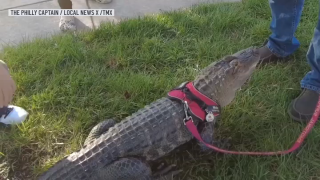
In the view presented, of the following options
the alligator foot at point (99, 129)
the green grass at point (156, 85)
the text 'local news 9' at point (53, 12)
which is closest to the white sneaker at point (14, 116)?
the green grass at point (156, 85)

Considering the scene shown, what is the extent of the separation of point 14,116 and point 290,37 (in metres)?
2.08

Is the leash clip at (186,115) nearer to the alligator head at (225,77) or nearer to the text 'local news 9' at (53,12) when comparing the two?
the alligator head at (225,77)

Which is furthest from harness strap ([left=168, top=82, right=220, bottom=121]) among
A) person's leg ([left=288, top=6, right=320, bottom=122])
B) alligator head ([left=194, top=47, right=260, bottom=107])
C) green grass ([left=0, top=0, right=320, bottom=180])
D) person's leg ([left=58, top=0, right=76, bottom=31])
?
person's leg ([left=58, top=0, right=76, bottom=31])

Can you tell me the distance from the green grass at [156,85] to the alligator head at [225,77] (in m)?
0.21

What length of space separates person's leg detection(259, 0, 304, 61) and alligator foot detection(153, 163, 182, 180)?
126cm

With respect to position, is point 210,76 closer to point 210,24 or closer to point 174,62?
point 174,62

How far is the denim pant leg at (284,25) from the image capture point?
283cm

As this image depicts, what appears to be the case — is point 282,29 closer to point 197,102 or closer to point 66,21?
point 197,102

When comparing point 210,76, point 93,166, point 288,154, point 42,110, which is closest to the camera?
point 93,166

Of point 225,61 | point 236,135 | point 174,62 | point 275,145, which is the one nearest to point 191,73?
point 174,62

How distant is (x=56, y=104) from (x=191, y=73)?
1040 millimetres

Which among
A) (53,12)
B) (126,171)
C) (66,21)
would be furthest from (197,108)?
(53,12)

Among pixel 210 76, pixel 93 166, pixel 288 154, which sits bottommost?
pixel 288 154

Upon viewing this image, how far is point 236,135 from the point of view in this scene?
2.51 meters
